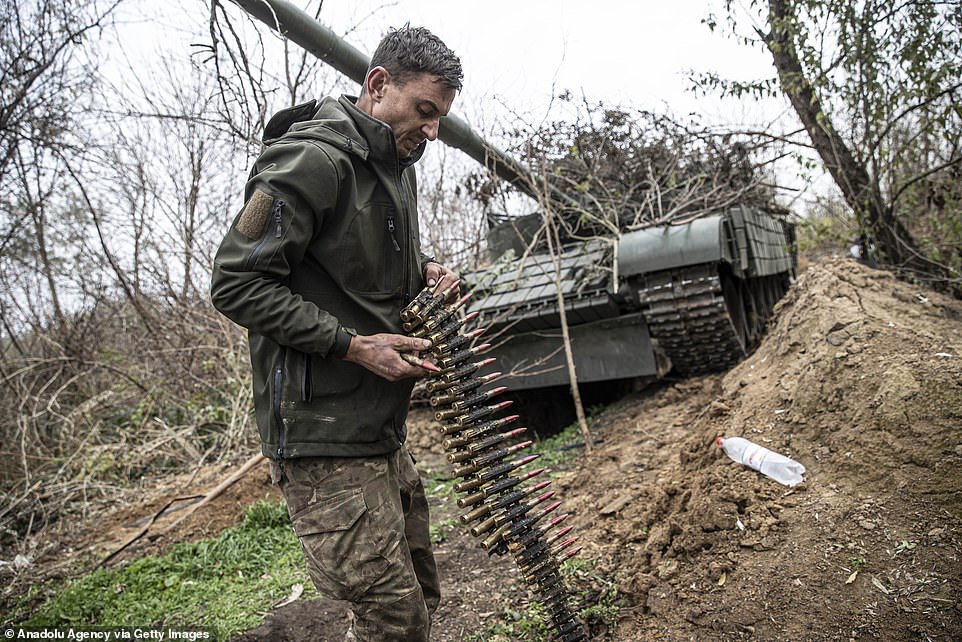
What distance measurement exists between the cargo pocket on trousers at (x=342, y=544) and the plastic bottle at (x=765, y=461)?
2.02m

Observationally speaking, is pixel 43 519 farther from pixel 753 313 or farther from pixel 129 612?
pixel 753 313

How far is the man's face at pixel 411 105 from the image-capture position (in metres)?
2.04

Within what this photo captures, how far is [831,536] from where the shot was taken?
2.59 meters

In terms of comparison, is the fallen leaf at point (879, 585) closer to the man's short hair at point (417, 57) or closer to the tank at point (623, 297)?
the man's short hair at point (417, 57)

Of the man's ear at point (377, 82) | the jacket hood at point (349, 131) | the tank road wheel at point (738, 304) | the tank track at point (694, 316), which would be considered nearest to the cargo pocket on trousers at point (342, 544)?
the jacket hood at point (349, 131)

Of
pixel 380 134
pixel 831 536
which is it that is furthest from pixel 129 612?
pixel 831 536

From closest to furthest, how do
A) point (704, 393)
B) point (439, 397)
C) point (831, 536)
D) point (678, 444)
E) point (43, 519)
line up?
point (439, 397) < point (831, 536) < point (678, 444) < point (704, 393) < point (43, 519)

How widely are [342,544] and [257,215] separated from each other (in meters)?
0.92

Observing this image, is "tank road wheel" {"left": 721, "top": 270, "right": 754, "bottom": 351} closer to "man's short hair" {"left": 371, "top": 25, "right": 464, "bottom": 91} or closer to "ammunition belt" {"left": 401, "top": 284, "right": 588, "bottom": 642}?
"ammunition belt" {"left": 401, "top": 284, "right": 588, "bottom": 642}

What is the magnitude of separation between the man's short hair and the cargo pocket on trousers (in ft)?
4.10

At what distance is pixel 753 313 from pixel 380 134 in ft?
20.2

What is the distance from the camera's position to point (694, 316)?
17.4 feet

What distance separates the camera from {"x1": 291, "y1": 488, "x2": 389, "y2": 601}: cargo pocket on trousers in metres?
1.85

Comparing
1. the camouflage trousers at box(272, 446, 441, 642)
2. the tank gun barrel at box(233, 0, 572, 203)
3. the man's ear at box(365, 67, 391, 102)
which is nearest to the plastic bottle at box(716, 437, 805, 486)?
the camouflage trousers at box(272, 446, 441, 642)
